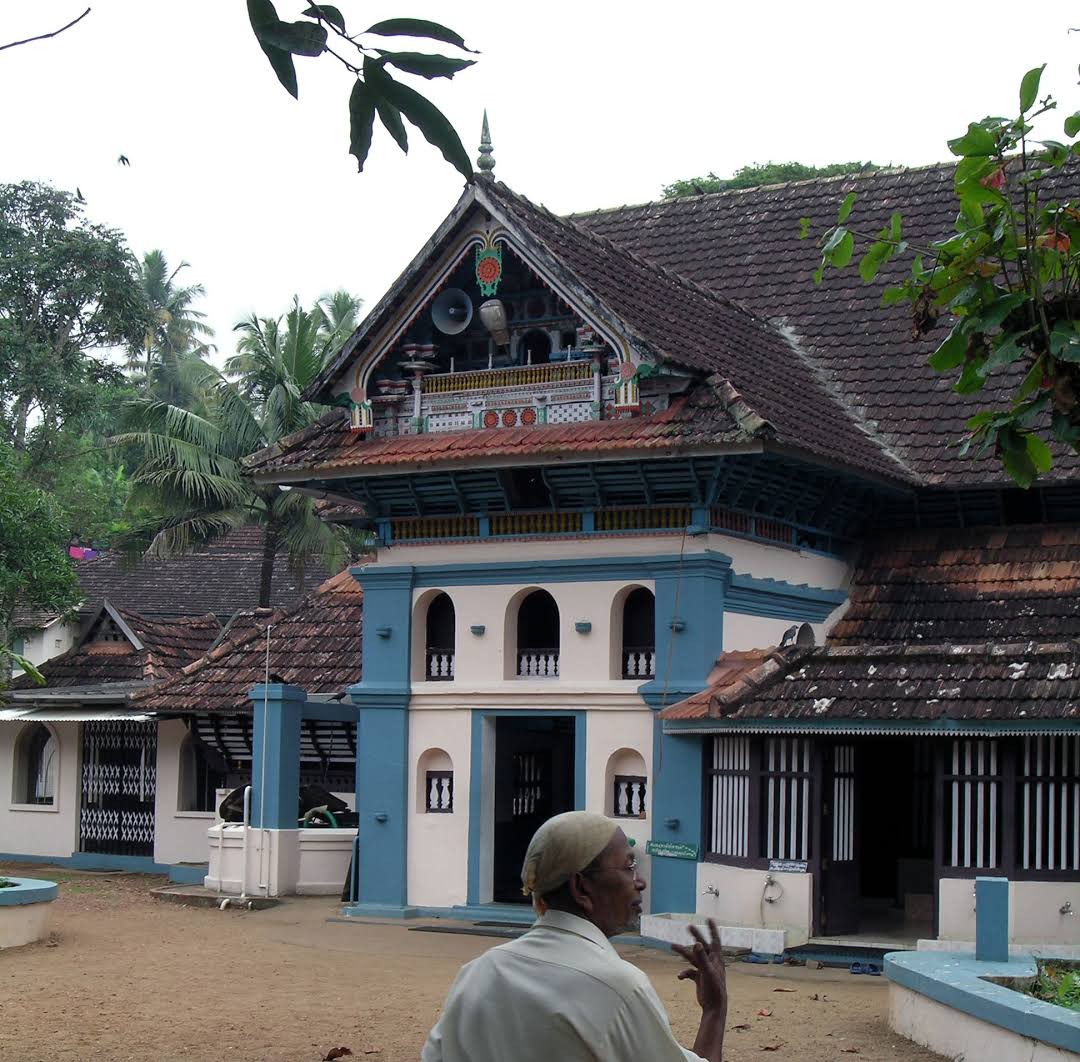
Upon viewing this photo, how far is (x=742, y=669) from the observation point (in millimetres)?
16672

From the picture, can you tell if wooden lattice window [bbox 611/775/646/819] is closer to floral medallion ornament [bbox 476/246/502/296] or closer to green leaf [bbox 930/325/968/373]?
floral medallion ornament [bbox 476/246/502/296]

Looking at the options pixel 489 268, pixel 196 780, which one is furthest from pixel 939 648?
pixel 196 780

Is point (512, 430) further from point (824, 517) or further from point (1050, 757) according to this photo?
point (1050, 757)

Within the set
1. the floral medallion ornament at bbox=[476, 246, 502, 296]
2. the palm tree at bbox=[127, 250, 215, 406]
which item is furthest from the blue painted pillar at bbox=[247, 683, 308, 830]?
the palm tree at bbox=[127, 250, 215, 406]

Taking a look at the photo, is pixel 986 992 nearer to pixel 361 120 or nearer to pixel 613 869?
pixel 613 869

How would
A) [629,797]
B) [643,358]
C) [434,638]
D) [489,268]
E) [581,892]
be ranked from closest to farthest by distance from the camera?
[581,892]
[643,358]
[629,797]
[489,268]
[434,638]

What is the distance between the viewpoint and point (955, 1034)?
1077cm

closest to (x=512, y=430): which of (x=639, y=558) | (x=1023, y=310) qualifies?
(x=639, y=558)

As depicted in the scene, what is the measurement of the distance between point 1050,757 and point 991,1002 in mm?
5493

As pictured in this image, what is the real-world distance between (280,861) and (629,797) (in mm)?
4412

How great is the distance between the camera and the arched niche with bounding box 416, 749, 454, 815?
1828 centimetres

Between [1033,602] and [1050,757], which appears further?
[1033,602]

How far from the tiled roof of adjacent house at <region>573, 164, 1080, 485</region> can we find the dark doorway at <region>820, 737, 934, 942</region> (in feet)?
9.30

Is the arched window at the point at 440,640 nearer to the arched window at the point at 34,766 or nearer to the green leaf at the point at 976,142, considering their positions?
the arched window at the point at 34,766
